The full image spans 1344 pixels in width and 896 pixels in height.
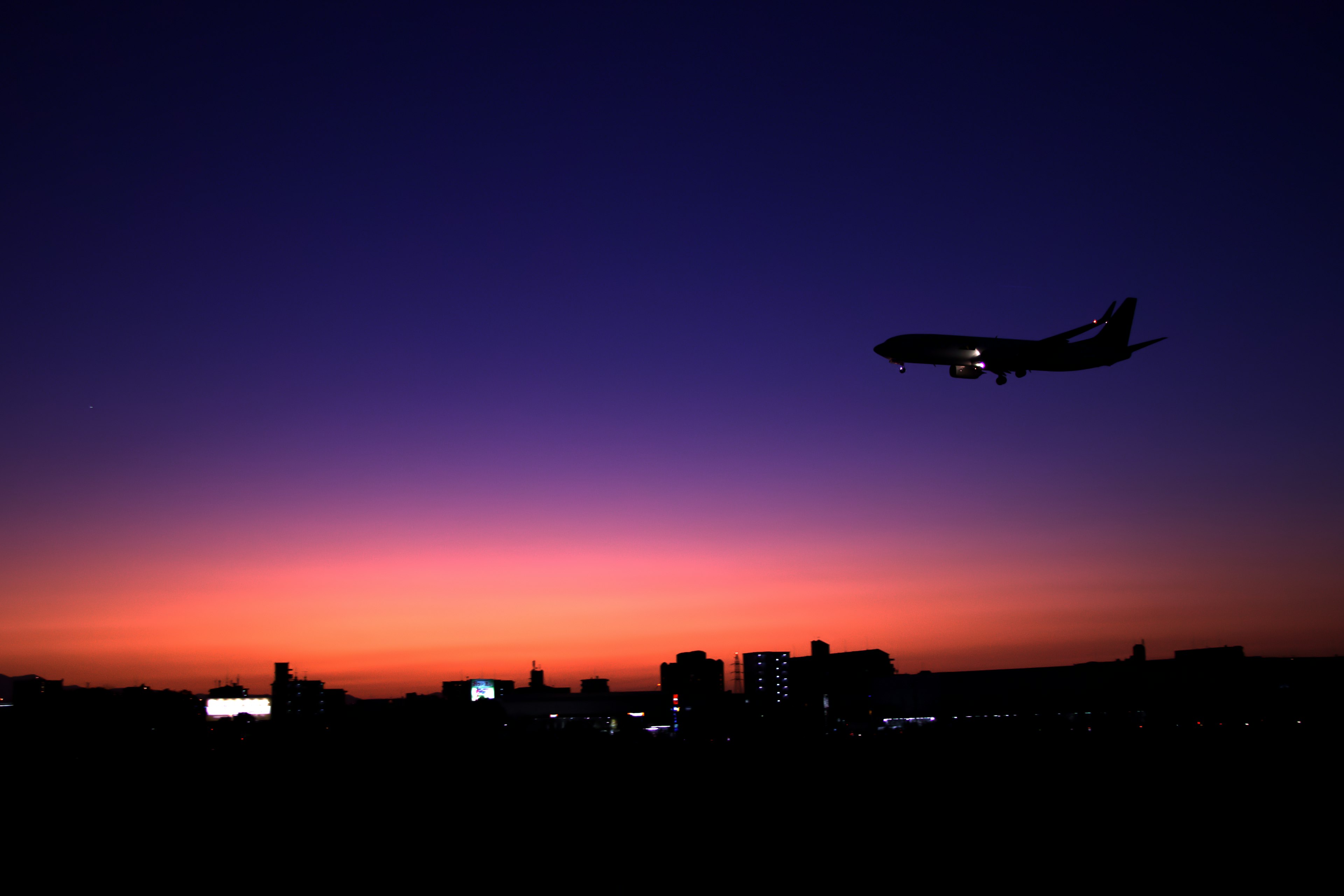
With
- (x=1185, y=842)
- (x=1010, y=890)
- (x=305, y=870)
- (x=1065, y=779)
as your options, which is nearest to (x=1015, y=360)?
(x=1065, y=779)

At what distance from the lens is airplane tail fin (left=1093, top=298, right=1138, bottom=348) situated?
2643 inches

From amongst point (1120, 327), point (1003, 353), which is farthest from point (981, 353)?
point (1120, 327)

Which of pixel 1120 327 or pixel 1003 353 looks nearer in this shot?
pixel 1003 353

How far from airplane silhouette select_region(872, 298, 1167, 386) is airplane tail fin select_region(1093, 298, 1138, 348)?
31 cm

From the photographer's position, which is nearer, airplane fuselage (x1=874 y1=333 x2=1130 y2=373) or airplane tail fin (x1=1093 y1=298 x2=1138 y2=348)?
airplane fuselage (x1=874 y1=333 x2=1130 y2=373)

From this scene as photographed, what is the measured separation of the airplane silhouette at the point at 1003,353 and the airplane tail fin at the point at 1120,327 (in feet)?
1.02

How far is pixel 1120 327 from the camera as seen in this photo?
70.3 meters

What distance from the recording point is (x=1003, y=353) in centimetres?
6172

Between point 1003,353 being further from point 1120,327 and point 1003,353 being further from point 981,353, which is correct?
point 1120,327

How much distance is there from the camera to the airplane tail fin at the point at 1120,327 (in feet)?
220

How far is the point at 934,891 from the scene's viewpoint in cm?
2219

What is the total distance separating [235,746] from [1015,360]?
8510 centimetres

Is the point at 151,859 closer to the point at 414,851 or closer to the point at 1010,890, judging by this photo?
the point at 414,851

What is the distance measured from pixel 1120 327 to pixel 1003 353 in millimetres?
14446
